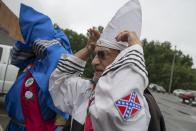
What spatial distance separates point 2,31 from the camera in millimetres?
9484

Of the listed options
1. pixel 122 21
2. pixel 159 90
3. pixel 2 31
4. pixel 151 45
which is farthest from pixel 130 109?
pixel 151 45

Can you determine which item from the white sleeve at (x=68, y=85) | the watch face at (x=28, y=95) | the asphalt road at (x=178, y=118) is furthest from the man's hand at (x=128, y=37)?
the asphalt road at (x=178, y=118)

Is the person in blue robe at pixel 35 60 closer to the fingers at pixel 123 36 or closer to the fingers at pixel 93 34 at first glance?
the fingers at pixel 93 34

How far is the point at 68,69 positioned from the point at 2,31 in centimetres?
743

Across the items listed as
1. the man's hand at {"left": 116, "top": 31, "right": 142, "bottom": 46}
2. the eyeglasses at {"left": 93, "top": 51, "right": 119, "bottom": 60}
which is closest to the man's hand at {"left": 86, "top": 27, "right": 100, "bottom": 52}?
the eyeglasses at {"left": 93, "top": 51, "right": 119, "bottom": 60}

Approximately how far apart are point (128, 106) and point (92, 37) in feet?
3.17

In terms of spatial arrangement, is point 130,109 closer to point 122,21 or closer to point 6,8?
point 122,21

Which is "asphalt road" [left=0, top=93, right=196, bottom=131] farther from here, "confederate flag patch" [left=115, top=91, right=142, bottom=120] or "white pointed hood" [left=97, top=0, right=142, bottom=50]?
"confederate flag patch" [left=115, top=91, right=142, bottom=120]

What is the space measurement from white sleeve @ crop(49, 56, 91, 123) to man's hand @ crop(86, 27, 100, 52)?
0.11 metres

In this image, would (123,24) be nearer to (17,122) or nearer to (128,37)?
(128,37)

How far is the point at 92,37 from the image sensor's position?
8.24 ft

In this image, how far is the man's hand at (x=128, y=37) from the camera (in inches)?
73.9

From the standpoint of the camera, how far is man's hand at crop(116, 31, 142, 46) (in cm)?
188

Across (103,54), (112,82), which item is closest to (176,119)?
(103,54)
